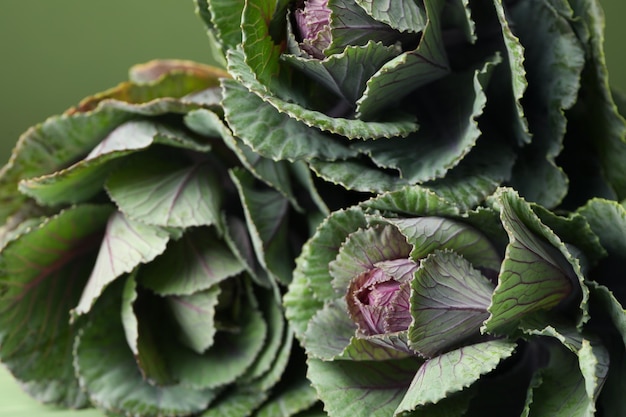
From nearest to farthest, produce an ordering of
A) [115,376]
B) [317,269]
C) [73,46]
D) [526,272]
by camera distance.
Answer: [526,272]
[317,269]
[115,376]
[73,46]

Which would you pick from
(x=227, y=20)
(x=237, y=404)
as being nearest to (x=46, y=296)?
(x=237, y=404)

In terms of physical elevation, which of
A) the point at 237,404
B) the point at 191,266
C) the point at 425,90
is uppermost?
the point at 425,90

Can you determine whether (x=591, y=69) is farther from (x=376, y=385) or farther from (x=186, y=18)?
(x=186, y=18)

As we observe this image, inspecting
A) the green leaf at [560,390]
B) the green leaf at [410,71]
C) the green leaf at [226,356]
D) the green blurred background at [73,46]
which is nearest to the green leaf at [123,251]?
A: the green leaf at [226,356]

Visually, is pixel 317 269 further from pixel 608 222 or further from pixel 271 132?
pixel 608 222

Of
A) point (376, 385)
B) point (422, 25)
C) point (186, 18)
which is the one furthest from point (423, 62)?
A: point (186, 18)

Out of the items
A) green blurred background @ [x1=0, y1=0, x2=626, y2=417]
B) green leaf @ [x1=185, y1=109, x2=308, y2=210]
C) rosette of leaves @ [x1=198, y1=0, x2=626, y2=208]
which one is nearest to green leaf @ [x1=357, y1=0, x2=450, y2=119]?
rosette of leaves @ [x1=198, y1=0, x2=626, y2=208]
